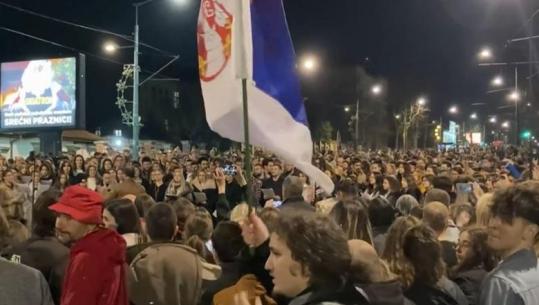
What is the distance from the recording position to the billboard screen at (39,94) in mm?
24859

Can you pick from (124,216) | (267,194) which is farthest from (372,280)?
(267,194)

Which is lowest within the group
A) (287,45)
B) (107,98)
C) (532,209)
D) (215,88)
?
(532,209)

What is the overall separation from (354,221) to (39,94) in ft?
74.0

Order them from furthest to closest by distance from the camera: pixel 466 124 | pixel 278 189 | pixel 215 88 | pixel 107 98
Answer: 1. pixel 466 124
2. pixel 107 98
3. pixel 278 189
4. pixel 215 88

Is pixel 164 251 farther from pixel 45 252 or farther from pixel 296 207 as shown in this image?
pixel 296 207

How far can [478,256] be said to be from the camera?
4.53 meters

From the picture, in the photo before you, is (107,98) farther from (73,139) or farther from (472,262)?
(472,262)

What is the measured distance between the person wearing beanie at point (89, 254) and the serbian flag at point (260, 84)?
1013 mm

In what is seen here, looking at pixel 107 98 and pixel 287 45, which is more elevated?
pixel 107 98

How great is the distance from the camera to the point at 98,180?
1214 cm

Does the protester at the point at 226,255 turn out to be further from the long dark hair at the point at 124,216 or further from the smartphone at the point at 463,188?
the smartphone at the point at 463,188

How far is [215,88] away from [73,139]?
36.1 m

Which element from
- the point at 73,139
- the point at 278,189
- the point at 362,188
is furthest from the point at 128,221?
the point at 73,139

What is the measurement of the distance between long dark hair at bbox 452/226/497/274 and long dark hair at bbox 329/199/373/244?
0.89m
